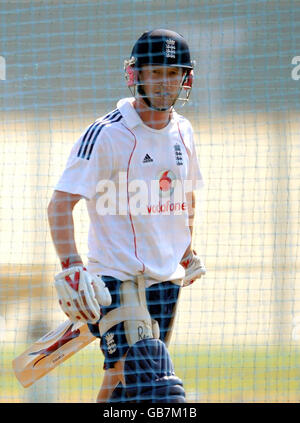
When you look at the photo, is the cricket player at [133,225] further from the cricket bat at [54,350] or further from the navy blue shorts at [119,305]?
the cricket bat at [54,350]

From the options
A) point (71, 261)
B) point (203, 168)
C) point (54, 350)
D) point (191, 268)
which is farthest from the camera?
point (203, 168)

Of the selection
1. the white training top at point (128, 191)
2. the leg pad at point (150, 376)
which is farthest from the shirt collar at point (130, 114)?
the leg pad at point (150, 376)

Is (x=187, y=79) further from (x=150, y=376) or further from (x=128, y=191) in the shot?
(x=150, y=376)

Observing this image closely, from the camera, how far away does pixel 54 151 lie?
5.05 metres

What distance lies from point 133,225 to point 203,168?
2012 millimetres

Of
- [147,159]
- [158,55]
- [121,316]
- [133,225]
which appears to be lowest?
[121,316]

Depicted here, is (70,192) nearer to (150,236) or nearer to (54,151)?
(150,236)

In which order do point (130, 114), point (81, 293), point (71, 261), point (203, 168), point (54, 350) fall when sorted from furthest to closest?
1. point (203, 168)
2. point (54, 350)
3. point (130, 114)
4. point (71, 261)
5. point (81, 293)

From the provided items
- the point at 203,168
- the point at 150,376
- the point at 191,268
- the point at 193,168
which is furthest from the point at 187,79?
the point at 203,168

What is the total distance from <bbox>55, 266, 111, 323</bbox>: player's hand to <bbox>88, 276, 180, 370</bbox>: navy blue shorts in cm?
10

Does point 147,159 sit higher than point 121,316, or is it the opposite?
point 147,159

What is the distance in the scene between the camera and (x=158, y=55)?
3619 mm

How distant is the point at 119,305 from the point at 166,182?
51 centimetres

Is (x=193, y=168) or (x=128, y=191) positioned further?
(x=193, y=168)
